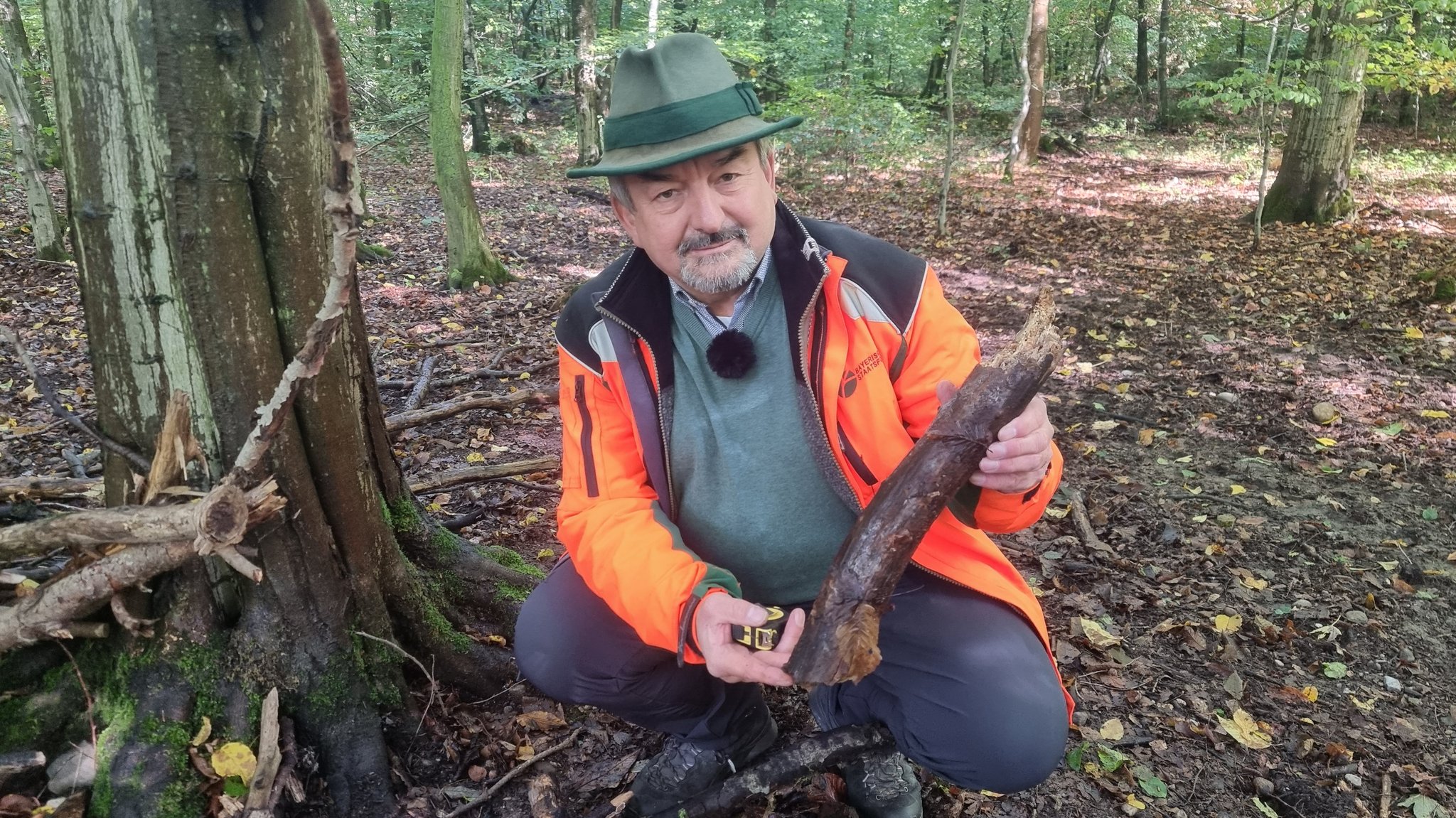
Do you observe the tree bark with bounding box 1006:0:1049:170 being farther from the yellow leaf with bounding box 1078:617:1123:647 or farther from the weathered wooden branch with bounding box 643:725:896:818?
the weathered wooden branch with bounding box 643:725:896:818

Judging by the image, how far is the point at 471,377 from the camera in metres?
5.50

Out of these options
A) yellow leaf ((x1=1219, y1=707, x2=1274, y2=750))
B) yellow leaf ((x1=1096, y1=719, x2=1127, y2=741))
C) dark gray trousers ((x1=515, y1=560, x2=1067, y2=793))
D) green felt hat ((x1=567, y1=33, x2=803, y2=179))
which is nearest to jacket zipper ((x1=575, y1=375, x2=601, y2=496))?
dark gray trousers ((x1=515, y1=560, x2=1067, y2=793))

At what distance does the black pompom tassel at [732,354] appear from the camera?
217cm

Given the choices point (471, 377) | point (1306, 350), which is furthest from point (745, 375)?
point (1306, 350)

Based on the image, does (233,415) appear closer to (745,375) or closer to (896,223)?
(745,375)

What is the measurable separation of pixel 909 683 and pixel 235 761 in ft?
5.94

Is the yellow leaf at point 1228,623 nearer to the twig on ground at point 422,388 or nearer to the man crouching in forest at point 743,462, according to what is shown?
the man crouching in forest at point 743,462

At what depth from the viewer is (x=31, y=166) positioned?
7707 millimetres

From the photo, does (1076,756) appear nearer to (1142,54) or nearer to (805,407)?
(805,407)

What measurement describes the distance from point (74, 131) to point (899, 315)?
200cm

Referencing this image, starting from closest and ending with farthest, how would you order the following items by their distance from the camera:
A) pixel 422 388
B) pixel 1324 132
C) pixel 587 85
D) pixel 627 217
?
1. pixel 627 217
2. pixel 422 388
3. pixel 1324 132
4. pixel 587 85

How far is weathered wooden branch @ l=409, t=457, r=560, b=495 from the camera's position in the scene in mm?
3616


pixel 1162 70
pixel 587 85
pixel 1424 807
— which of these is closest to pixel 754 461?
pixel 1424 807

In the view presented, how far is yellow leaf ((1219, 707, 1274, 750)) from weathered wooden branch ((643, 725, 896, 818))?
52.6 inches
